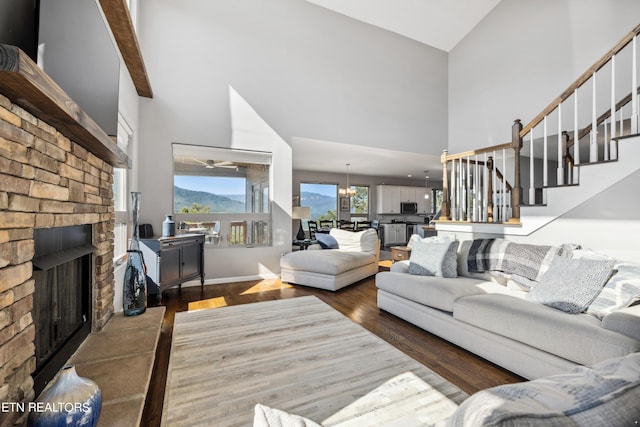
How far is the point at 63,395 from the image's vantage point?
1.15 meters

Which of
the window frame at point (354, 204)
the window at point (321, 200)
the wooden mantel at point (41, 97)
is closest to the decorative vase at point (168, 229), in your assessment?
the wooden mantel at point (41, 97)

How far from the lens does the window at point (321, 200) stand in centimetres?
953

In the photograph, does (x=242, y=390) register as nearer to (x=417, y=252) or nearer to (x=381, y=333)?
(x=381, y=333)

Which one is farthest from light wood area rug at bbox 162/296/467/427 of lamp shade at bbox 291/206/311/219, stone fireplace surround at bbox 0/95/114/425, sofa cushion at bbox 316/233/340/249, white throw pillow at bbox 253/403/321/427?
lamp shade at bbox 291/206/311/219

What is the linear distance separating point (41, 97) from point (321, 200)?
8750 millimetres

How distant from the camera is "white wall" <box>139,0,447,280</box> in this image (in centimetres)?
427

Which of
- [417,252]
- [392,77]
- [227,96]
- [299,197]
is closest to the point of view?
[417,252]

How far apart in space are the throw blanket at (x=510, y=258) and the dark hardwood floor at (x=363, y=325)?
0.97m

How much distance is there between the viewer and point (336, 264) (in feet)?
13.6

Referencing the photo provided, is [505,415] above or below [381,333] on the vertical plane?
above

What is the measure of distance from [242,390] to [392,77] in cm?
623

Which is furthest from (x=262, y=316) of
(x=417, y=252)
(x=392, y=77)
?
(x=392, y=77)

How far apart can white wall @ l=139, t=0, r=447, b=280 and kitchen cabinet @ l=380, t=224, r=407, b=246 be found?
11.8 ft

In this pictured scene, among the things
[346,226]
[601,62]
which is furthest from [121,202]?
[346,226]
